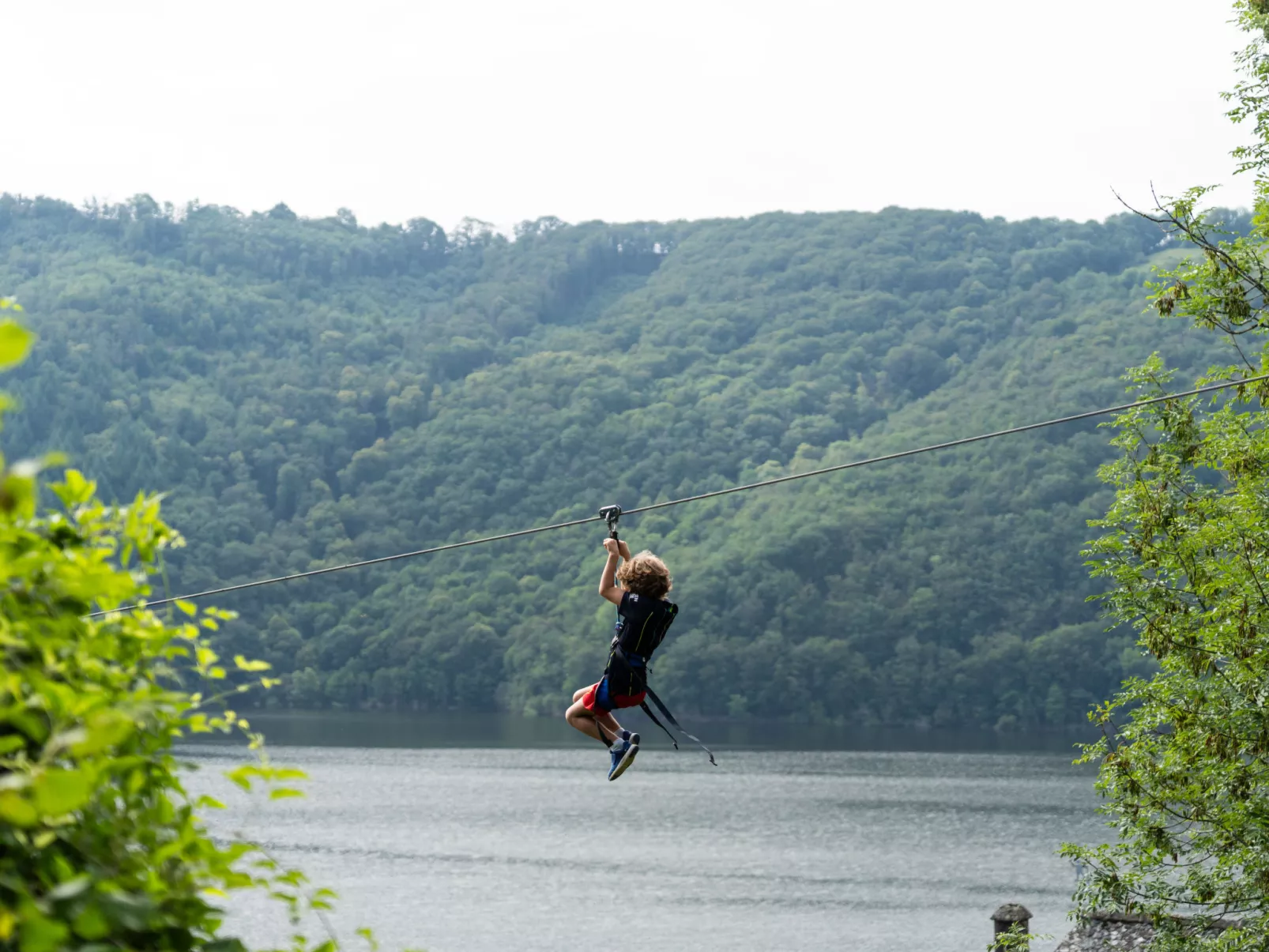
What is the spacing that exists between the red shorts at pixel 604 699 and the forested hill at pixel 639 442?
10593cm

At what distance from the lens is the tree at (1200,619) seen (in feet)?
50.7

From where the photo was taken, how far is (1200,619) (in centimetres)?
1728

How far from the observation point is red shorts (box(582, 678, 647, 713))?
30.2ft

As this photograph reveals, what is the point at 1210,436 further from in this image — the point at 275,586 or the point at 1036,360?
the point at 1036,360

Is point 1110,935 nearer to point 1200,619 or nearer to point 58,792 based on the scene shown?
point 1200,619

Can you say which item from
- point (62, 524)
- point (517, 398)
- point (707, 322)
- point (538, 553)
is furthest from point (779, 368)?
point (62, 524)

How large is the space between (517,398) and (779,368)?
30.3m

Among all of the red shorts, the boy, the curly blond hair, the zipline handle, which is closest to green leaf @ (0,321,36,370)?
the boy

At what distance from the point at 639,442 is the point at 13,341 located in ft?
516

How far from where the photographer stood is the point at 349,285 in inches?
7869

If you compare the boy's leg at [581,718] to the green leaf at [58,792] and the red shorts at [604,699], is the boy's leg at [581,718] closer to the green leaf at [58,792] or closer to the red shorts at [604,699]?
the red shorts at [604,699]

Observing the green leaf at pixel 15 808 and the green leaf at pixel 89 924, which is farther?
the green leaf at pixel 89 924

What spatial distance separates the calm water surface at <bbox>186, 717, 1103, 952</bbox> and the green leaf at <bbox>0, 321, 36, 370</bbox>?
2274 cm

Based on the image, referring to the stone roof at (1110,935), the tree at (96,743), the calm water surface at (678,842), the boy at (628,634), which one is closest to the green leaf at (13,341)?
the tree at (96,743)
